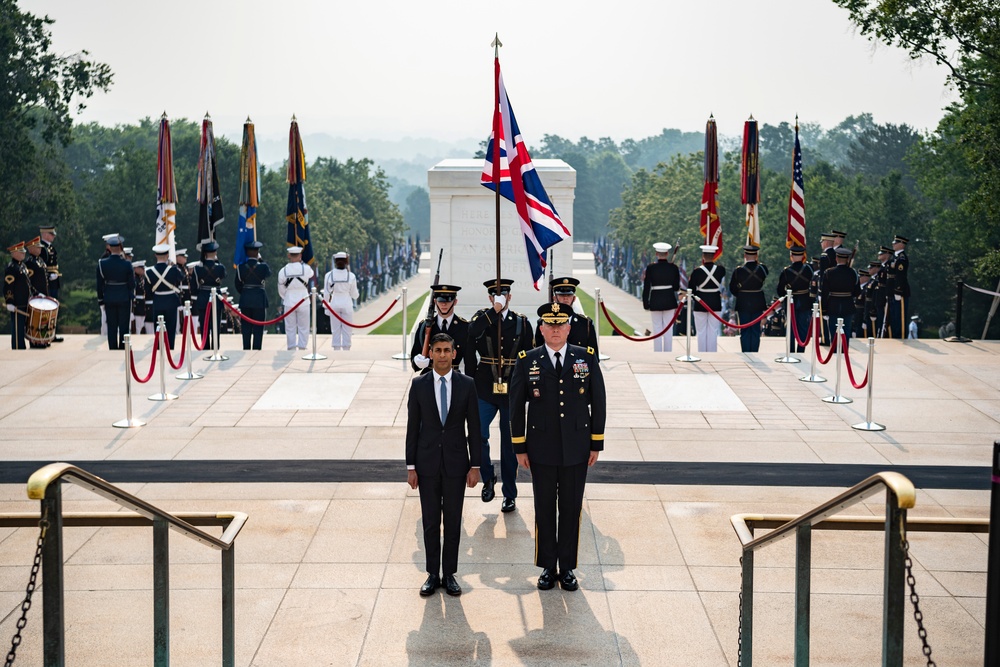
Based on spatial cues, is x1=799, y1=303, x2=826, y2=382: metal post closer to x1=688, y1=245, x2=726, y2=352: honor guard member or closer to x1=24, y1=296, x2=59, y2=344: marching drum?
x1=688, y1=245, x2=726, y2=352: honor guard member

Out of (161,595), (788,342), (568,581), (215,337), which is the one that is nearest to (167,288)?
(215,337)

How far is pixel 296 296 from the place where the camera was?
18.2 m

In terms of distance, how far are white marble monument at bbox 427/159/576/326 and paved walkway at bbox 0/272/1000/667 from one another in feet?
18.5

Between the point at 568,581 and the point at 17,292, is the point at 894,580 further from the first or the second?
the point at 17,292

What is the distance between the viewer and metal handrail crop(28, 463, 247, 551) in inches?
152

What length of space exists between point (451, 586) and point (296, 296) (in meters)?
11.1

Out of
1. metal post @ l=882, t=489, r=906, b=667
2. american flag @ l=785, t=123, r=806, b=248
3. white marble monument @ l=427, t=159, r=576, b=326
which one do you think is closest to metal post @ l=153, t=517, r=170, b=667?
metal post @ l=882, t=489, r=906, b=667

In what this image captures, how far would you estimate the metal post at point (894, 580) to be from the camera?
4059 millimetres

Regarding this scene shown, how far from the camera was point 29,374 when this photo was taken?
→ 15406 mm

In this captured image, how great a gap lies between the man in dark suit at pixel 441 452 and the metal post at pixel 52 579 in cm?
375

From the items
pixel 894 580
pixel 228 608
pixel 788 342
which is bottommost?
pixel 228 608

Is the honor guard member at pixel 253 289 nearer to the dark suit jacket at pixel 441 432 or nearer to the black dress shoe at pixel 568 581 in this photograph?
the dark suit jacket at pixel 441 432

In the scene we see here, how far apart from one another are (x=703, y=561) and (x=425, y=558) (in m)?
1.88

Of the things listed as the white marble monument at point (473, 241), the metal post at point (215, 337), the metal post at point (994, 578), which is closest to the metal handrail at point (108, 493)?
the metal post at point (994, 578)
